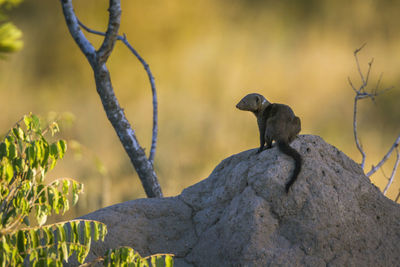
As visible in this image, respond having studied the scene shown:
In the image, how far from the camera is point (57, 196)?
9.19 ft

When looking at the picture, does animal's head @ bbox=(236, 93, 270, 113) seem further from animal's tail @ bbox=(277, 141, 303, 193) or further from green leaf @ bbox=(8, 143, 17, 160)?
green leaf @ bbox=(8, 143, 17, 160)

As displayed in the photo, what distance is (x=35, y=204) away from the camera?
9.08ft

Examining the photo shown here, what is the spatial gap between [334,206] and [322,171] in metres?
0.27

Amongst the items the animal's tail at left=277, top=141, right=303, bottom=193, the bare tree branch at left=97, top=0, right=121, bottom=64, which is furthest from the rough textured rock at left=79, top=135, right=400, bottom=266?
the bare tree branch at left=97, top=0, right=121, bottom=64

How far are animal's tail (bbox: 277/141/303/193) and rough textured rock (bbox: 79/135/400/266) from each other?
43mm

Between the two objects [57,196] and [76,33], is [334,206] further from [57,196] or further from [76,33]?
[76,33]

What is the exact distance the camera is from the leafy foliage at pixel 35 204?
2621 millimetres

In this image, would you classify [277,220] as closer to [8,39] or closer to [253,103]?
[253,103]

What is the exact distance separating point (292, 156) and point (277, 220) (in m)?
0.47

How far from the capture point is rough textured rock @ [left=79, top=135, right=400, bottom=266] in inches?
135

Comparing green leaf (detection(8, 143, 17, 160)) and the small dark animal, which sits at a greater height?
the small dark animal

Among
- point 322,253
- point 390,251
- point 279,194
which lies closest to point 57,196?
point 279,194

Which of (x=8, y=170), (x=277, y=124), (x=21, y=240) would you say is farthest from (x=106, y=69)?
(x=21, y=240)

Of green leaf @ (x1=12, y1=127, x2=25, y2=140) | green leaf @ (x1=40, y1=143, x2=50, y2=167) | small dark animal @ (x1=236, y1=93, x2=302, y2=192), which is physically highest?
small dark animal @ (x1=236, y1=93, x2=302, y2=192)
